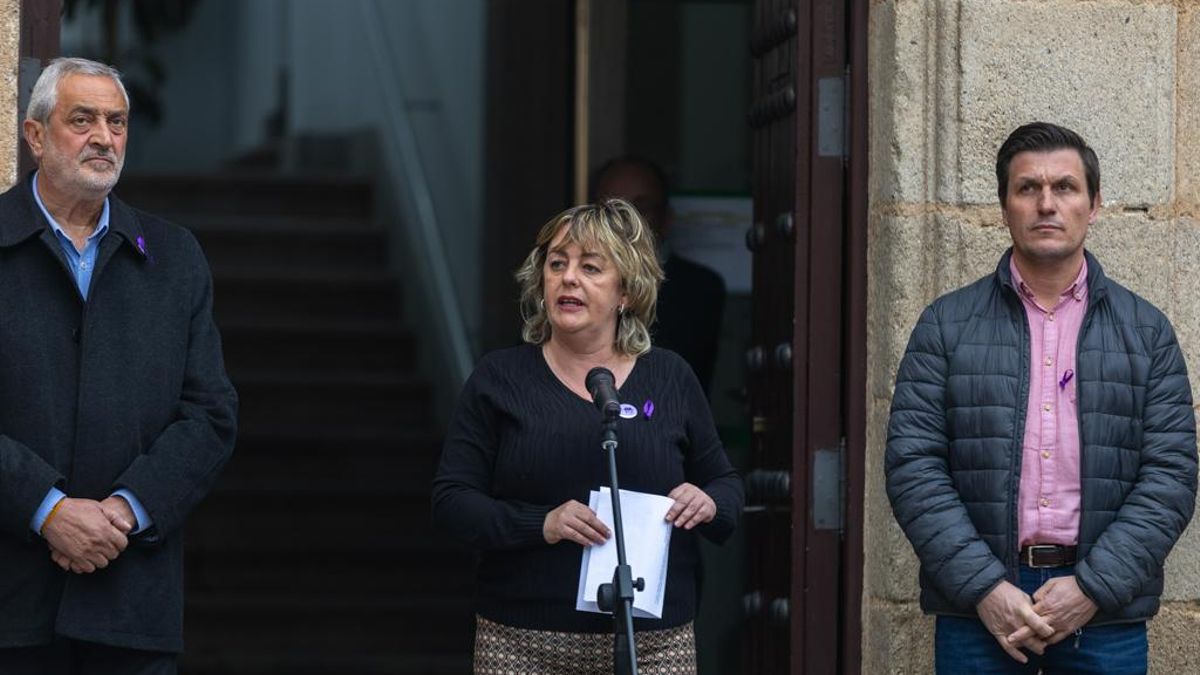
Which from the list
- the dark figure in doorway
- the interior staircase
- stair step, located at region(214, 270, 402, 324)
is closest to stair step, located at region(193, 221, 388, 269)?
the interior staircase

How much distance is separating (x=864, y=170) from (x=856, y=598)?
1.00m

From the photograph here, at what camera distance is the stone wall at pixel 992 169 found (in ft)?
17.1

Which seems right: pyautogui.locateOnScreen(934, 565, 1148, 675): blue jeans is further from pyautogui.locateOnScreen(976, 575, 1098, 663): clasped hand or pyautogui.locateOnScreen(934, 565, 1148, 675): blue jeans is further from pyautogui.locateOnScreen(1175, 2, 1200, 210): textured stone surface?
pyautogui.locateOnScreen(1175, 2, 1200, 210): textured stone surface

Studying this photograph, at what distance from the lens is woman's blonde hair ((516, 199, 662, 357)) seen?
4688mm

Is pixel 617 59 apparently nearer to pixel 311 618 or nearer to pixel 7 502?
pixel 311 618

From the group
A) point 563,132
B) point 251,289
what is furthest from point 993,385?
point 251,289

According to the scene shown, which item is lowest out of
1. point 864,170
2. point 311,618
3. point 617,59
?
point 311,618

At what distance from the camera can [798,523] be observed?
5.40 meters

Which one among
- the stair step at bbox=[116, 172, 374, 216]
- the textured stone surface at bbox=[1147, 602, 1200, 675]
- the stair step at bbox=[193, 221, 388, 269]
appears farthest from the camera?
the stair step at bbox=[116, 172, 374, 216]

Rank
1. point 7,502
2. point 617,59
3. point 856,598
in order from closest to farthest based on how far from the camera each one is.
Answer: point 7,502, point 856,598, point 617,59

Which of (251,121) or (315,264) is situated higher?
(251,121)

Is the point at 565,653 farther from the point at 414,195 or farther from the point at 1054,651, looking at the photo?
the point at 414,195

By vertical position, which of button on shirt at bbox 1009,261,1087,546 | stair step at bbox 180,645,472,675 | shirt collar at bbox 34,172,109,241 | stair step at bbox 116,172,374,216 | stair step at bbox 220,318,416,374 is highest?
stair step at bbox 116,172,374,216

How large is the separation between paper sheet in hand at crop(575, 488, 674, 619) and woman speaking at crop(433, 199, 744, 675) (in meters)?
0.03
